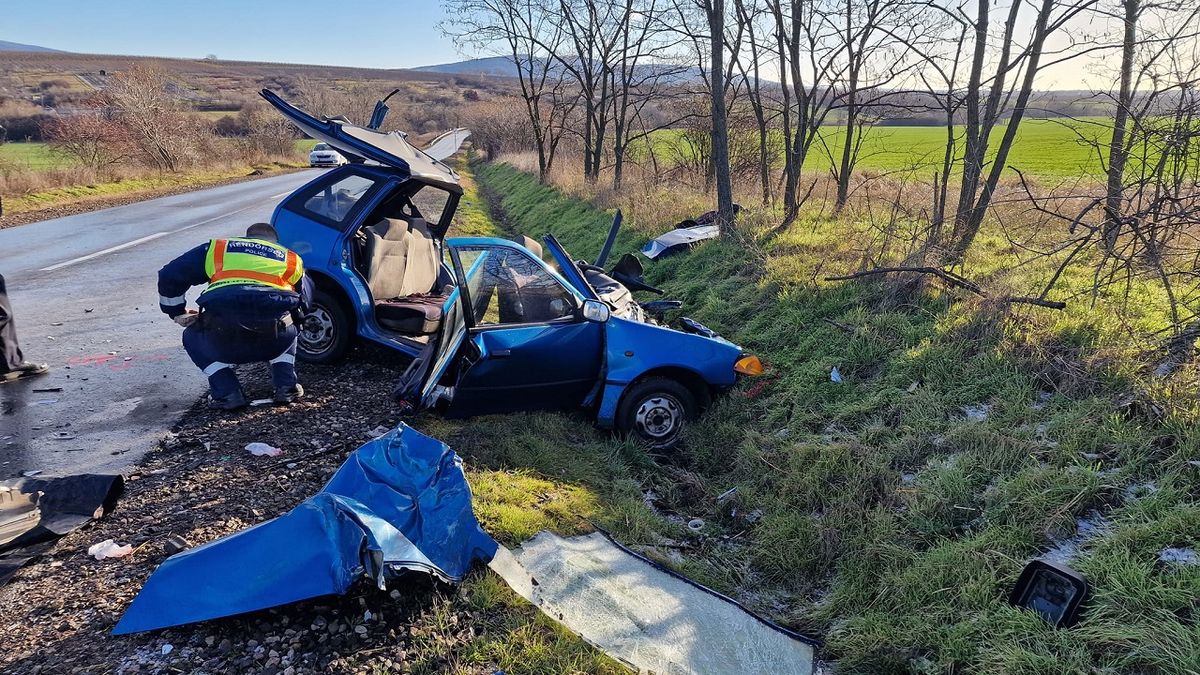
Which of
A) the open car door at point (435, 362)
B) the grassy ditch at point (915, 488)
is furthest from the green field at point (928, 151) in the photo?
the open car door at point (435, 362)

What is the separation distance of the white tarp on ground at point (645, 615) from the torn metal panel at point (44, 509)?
2277mm

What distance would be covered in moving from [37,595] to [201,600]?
3.30 feet

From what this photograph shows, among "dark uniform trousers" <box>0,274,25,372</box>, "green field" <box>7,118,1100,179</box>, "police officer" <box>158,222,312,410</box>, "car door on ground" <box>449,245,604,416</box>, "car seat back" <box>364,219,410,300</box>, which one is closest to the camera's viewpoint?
"car door on ground" <box>449,245,604,416</box>

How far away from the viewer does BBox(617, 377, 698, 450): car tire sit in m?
5.31

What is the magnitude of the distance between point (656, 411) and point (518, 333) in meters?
1.29

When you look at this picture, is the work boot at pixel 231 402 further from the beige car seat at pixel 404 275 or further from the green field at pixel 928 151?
the green field at pixel 928 151

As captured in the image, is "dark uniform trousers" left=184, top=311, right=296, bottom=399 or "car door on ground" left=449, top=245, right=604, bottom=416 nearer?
"car door on ground" left=449, top=245, right=604, bottom=416

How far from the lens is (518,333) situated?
5.04 metres

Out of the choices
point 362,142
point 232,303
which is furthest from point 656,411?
point 362,142

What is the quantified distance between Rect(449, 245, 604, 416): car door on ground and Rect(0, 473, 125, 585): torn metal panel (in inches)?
85.9

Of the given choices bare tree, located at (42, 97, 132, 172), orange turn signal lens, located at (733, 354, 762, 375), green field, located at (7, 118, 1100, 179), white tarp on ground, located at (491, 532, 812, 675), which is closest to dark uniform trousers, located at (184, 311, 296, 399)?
white tarp on ground, located at (491, 532, 812, 675)

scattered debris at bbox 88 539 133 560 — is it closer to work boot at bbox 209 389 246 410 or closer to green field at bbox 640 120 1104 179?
work boot at bbox 209 389 246 410

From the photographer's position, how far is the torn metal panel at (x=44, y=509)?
333cm

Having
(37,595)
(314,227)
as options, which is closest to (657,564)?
(37,595)
